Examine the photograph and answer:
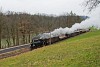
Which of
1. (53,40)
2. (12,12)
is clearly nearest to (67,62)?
(53,40)

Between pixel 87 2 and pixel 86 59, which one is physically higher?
pixel 87 2

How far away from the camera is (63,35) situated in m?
65.5

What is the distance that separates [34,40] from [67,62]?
3159 centimetres

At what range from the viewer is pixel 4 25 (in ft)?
236

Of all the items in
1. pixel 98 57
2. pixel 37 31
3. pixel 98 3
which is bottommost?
pixel 37 31

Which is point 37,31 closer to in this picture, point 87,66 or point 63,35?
point 63,35

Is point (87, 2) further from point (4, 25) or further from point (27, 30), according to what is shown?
point (27, 30)

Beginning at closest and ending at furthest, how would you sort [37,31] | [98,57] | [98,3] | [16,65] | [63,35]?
[98,57] < [98,3] < [16,65] < [63,35] < [37,31]

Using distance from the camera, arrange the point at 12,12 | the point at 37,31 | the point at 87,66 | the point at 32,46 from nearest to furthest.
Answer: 1. the point at 87,66
2. the point at 32,46
3. the point at 37,31
4. the point at 12,12

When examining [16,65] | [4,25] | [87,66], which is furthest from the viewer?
[4,25]

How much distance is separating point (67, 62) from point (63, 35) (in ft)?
155

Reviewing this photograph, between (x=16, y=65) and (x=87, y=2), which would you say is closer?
(x=87, y=2)

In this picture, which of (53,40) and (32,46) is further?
(53,40)

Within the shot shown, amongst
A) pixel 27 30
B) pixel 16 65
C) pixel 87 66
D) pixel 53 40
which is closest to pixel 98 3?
pixel 87 66
